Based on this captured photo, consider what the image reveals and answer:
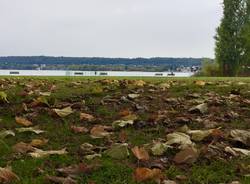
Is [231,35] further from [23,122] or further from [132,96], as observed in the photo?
[23,122]

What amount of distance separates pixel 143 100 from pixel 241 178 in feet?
9.30

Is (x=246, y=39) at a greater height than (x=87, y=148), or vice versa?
(x=246, y=39)

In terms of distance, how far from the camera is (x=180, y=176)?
333 cm

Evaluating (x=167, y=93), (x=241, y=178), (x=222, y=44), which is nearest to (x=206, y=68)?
(x=222, y=44)

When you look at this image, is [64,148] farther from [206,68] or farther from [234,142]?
[206,68]

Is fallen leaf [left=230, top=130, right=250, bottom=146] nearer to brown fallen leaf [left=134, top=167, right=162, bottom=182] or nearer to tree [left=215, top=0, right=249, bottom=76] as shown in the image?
brown fallen leaf [left=134, top=167, right=162, bottom=182]

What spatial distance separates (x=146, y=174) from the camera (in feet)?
10.5

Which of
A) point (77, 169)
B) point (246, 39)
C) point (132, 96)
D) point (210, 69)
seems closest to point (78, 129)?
point (77, 169)

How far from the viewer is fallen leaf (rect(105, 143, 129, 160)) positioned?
3.70 meters

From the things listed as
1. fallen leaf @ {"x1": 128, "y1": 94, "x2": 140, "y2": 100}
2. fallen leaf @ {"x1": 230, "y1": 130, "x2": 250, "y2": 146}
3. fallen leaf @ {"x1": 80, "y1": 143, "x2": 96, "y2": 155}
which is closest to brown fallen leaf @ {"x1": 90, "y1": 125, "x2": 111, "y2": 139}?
fallen leaf @ {"x1": 80, "y1": 143, "x2": 96, "y2": 155}

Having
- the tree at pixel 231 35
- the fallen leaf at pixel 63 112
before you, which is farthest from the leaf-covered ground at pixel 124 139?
the tree at pixel 231 35

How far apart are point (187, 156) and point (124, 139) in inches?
28.1

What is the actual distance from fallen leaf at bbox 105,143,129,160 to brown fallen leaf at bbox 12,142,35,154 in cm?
57

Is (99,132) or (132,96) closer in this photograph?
(99,132)
